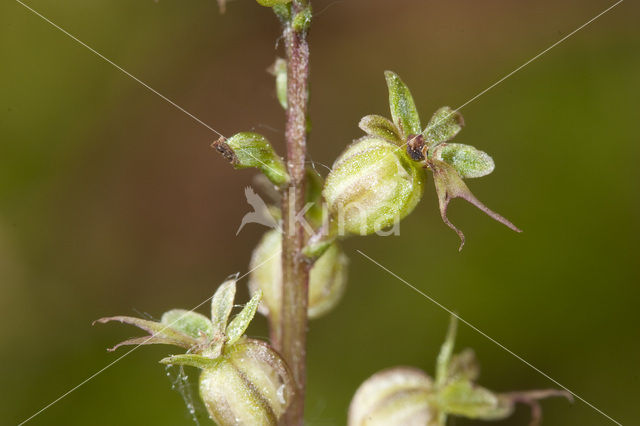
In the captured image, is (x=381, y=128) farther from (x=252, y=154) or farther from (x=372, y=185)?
(x=252, y=154)

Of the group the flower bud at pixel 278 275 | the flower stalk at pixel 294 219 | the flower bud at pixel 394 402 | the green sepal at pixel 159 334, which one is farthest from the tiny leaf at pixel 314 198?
the flower bud at pixel 394 402

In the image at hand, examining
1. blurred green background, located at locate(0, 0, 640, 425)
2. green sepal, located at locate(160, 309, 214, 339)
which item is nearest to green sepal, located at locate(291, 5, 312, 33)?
green sepal, located at locate(160, 309, 214, 339)

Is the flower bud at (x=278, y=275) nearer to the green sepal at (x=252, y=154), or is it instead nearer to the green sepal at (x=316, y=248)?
the green sepal at (x=316, y=248)

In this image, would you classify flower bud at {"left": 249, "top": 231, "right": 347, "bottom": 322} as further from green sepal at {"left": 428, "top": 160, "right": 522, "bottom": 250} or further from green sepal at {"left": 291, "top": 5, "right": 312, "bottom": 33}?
green sepal at {"left": 291, "top": 5, "right": 312, "bottom": 33}

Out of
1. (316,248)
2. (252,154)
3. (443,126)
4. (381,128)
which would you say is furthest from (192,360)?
(443,126)

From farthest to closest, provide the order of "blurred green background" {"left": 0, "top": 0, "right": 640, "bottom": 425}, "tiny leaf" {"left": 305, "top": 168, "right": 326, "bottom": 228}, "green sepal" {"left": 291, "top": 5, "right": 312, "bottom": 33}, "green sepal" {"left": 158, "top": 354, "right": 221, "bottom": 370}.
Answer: "blurred green background" {"left": 0, "top": 0, "right": 640, "bottom": 425} → "tiny leaf" {"left": 305, "top": 168, "right": 326, "bottom": 228} → "green sepal" {"left": 291, "top": 5, "right": 312, "bottom": 33} → "green sepal" {"left": 158, "top": 354, "right": 221, "bottom": 370}
